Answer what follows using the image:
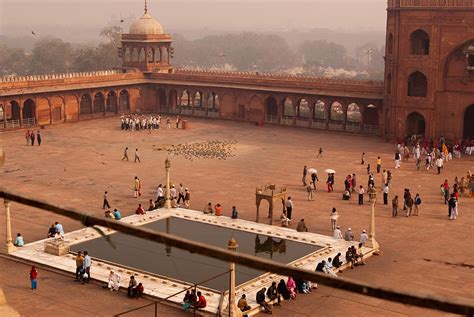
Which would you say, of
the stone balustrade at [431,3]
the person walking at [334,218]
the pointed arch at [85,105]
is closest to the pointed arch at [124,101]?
the pointed arch at [85,105]

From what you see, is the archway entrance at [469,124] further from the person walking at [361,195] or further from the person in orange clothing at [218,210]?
the person in orange clothing at [218,210]

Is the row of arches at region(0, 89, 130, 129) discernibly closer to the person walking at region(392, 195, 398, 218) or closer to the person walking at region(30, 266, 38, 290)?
the person walking at region(392, 195, 398, 218)

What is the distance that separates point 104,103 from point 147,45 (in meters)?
7.00

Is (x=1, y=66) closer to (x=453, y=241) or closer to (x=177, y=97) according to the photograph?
(x=177, y=97)

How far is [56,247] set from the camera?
18328 mm

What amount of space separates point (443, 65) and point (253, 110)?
13.4m

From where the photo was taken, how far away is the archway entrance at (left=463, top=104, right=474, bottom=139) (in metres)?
37.3

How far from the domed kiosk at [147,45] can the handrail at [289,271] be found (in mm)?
48651

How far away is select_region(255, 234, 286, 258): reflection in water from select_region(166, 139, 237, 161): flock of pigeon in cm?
1325

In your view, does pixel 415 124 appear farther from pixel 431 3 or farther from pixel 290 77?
pixel 290 77

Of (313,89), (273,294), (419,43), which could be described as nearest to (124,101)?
(313,89)

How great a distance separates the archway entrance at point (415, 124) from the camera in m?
38.0

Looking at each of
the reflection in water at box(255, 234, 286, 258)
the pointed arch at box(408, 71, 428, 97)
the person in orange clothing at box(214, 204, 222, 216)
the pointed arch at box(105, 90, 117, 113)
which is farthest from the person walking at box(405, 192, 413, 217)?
the pointed arch at box(105, 90, 117, 113)

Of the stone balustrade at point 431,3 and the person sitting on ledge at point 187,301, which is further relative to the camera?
the stone balustrade at point 431,3
